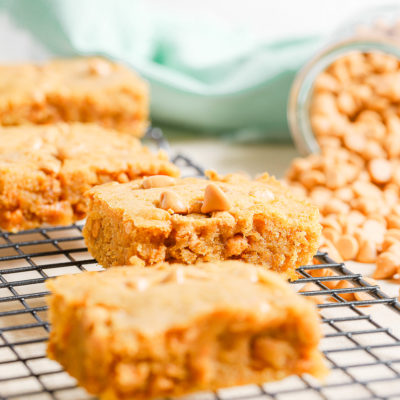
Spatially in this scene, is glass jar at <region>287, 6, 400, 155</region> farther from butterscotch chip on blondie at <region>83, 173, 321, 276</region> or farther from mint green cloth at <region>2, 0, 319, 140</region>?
butterscotch chip on blondie at <region>83, 173, 321, 276</region>

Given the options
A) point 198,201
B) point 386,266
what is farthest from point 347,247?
point 198,201

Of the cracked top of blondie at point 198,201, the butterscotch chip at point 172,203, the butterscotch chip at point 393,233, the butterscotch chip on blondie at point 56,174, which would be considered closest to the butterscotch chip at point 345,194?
the butterscotch chip at point 393,233

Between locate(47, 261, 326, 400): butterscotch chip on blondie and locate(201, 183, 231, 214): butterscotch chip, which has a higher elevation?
locate(201, 183, 231, 214): butterscotch chip

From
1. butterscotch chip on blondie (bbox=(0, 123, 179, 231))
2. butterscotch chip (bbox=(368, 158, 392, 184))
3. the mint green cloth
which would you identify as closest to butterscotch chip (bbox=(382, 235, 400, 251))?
butterscotch chip (bbox=(368, 158, 392, 184))

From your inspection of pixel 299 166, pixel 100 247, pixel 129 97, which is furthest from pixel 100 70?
pixel 100 247

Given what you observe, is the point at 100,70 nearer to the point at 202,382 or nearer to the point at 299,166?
the point at 299,166

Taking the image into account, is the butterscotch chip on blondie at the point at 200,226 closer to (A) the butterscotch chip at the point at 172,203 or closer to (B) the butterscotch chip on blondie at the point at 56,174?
(A) the butterscotch chip at the point at 172,203
